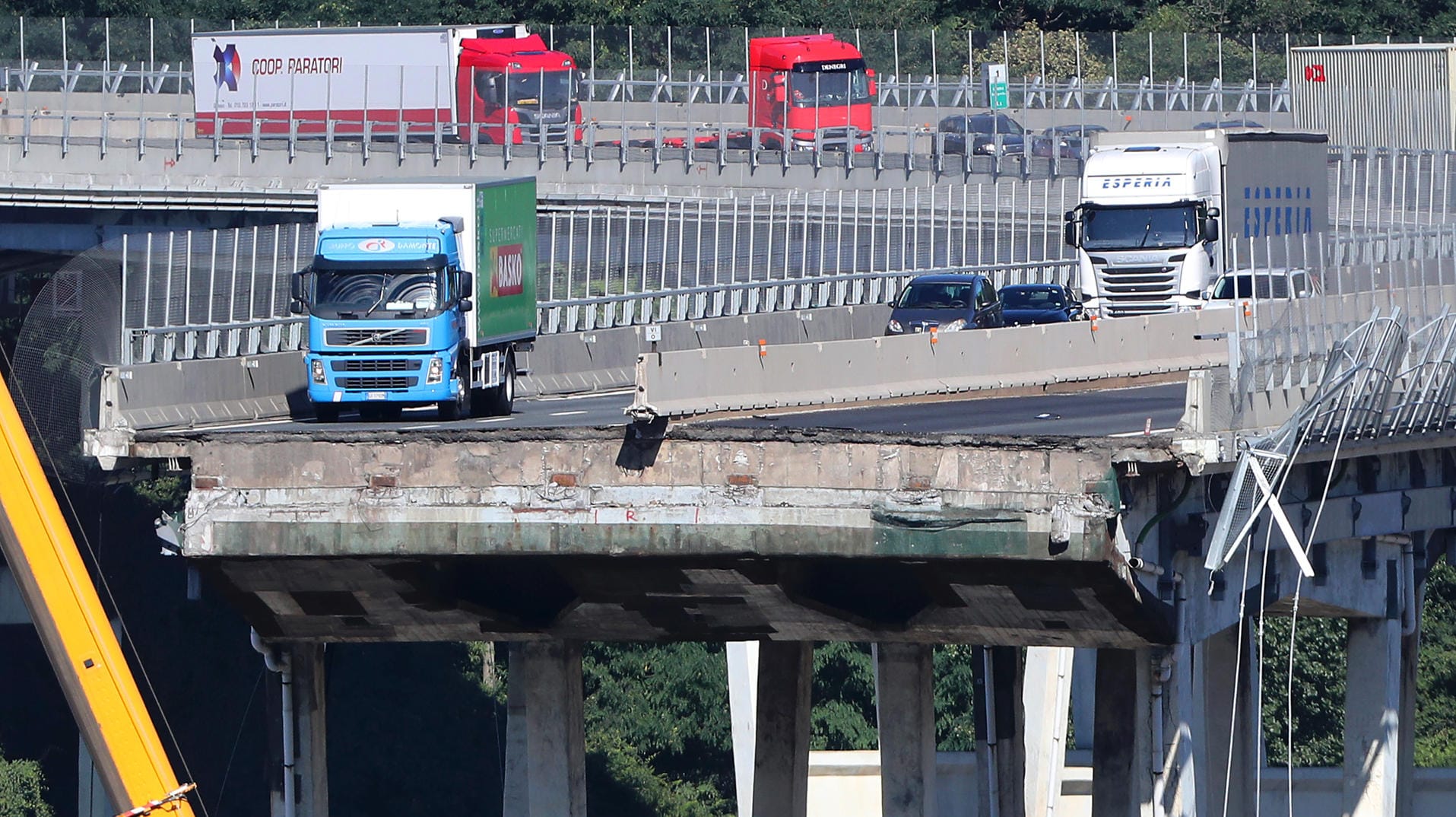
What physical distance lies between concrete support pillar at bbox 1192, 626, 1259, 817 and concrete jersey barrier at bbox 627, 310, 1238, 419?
4.95 m

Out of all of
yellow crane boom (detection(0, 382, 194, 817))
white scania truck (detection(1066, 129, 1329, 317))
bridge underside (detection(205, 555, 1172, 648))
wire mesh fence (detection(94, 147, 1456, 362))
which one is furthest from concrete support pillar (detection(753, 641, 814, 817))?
white scania truck (detection(1066, 129, 1329, 317))

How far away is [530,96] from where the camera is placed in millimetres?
68312

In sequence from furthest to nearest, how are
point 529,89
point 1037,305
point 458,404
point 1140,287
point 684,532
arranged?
1. point 529,89
2. point 1037,305
3. point 1140,287
4. point 458,404
5. point 684,532

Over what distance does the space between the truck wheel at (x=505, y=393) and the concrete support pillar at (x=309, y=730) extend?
5891 millimetres

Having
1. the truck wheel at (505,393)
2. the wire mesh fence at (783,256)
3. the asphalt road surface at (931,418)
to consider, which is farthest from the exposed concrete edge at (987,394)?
the truck wheel at (505,393)

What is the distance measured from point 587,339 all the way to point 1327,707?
31.2 meters

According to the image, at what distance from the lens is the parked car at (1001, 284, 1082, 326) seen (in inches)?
2104

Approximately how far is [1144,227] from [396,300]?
20595mm

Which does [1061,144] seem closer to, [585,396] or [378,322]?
[585,396]

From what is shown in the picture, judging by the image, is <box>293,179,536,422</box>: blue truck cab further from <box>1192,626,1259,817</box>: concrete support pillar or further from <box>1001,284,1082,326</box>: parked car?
<box>1001,284,1082,326</box>: parked car

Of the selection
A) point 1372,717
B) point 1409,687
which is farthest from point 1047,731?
point 1372,717

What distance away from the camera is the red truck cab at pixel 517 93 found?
6662 centimetres

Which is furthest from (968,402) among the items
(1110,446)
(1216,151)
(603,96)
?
(603,96)

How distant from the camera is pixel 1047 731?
158 feet
